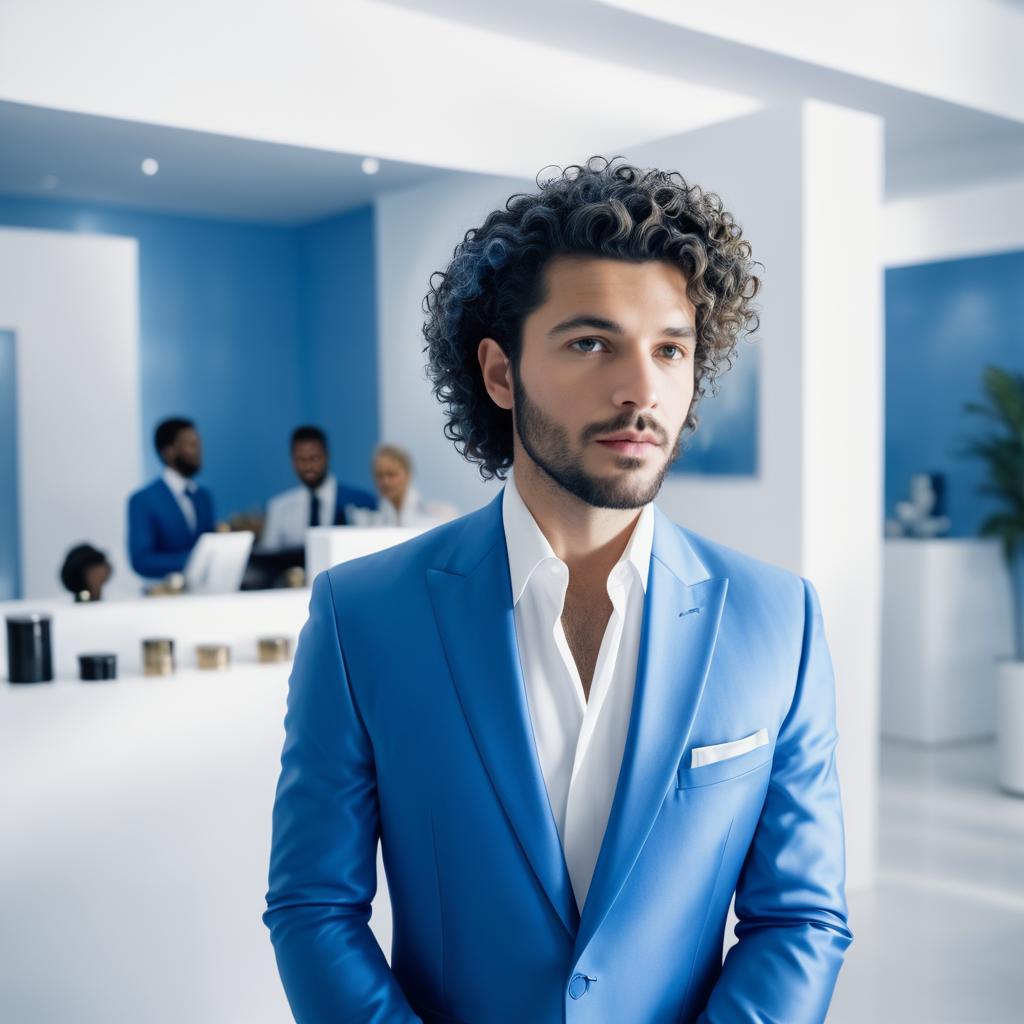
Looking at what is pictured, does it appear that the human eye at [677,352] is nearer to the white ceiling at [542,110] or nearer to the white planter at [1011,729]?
the white ceiling at [542,110]

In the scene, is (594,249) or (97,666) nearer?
(594,249)

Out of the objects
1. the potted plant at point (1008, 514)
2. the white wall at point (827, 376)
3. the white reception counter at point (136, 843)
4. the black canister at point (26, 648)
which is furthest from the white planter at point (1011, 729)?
the black canister at point (26, 648)

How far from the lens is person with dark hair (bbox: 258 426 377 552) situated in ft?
23.0

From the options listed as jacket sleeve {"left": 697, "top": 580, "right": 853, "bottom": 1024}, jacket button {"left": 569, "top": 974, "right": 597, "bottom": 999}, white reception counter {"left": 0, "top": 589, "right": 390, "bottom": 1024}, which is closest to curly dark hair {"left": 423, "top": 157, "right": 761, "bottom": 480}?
jacket sleeve {"left": 697, "top": 580, "right": 853, "bottom": 1024}

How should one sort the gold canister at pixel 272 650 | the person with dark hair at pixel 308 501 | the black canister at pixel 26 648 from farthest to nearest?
the person with dark hair at pixel 308 501 → the gold canister at pixel 272 650 → the black canister at pixel 26 648

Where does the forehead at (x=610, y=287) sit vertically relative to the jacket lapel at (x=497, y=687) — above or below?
above

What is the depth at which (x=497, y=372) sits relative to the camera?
1.57 m

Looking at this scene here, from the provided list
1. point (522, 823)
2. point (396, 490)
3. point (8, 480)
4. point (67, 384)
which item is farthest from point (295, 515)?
point (522, 823)

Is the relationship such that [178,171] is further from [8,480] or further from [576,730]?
[576,730]

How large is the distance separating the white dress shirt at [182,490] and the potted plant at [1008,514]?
14.6 ft

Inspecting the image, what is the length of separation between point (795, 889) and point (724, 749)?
0.20m

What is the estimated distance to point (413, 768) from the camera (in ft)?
4.66

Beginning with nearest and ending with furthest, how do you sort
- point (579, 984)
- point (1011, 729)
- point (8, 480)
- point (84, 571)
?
point (579, 984) → point (84, 571) → point (1011, 729) → point (8, 480)

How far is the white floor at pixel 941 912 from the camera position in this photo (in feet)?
12.8
